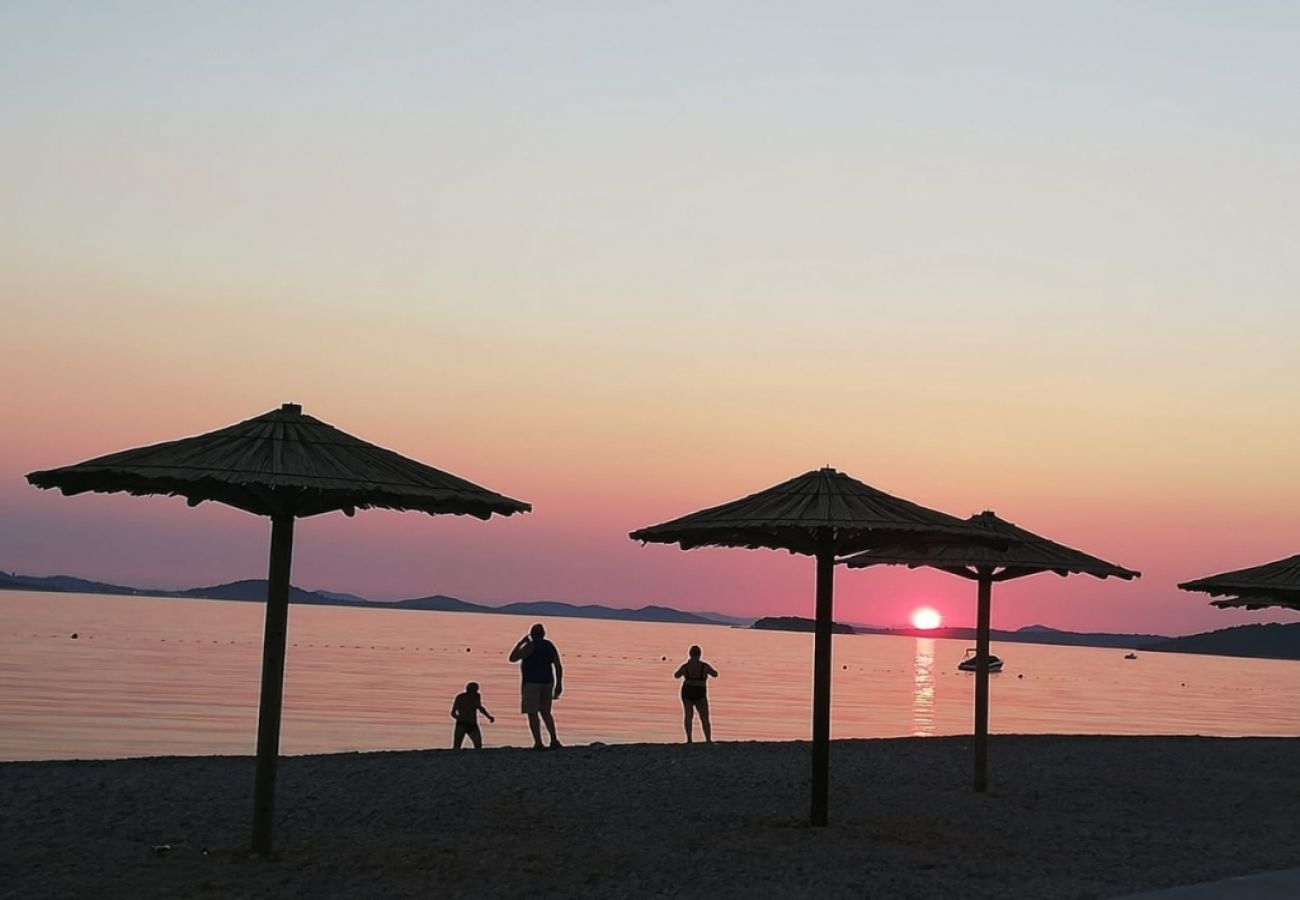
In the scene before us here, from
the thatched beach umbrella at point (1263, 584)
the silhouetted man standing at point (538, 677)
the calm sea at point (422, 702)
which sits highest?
the thatched beach umbrella at point (1263, 584)

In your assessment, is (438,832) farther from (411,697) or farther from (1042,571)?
(411,697)

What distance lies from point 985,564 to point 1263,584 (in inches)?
129

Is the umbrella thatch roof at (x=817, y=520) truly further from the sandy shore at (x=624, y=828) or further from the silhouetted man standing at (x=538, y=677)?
the silhouetted man standing at (x=538, y=677)

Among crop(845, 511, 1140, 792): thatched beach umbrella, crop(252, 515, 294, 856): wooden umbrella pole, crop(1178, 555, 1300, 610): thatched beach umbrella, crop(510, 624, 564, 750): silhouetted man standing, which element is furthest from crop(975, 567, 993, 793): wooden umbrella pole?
crop(252, 515, 294, 856): wooden umbrella pole

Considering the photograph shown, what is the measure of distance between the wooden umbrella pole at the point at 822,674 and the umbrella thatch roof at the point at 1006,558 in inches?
91.3

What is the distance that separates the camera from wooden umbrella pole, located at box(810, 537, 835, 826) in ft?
40.4

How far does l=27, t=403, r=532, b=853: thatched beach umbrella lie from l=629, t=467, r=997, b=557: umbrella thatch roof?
7.22 feet

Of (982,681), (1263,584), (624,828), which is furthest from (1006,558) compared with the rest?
(624,828)

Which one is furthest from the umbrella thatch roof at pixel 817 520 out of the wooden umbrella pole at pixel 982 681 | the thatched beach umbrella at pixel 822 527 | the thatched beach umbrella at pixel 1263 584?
the thatched beach umbrella at pixel 1263 584

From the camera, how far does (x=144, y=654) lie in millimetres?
85125

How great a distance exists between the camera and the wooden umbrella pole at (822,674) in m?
12.3

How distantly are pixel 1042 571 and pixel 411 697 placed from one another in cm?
4453

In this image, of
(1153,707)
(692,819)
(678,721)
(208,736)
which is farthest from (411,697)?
(692,819)

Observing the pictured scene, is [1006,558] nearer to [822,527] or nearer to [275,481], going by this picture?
[822,527]
